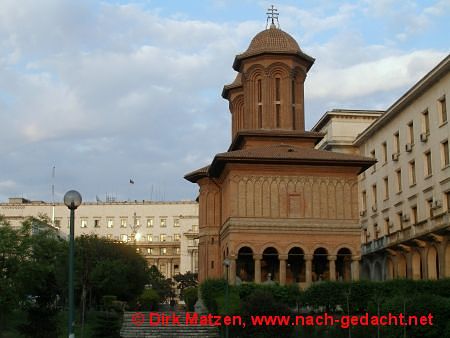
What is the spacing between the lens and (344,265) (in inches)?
1756

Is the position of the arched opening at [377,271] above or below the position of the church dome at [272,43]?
below

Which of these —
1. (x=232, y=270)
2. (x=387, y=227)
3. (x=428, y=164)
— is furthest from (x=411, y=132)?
(x=232, y=270)

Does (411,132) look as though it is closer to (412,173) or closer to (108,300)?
(412,173)

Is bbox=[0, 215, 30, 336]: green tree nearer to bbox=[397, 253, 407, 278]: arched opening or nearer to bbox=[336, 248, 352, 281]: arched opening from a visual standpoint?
bbox=[336, 248, 352, 281]: arched opening

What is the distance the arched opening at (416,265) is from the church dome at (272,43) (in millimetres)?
16094

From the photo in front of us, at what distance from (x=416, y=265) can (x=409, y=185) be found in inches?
217

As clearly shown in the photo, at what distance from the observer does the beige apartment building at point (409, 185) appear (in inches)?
1746

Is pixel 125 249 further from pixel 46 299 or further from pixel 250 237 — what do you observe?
pixel 46 299

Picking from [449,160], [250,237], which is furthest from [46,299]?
[449,160]

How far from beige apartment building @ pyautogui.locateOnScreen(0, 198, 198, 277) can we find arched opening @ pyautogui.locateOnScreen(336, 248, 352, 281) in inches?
2765

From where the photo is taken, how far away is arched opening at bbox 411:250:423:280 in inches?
1953

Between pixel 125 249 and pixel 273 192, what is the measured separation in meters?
18.9

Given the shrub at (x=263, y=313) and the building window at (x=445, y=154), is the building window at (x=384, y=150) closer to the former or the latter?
the building window at (x=445, y=154)

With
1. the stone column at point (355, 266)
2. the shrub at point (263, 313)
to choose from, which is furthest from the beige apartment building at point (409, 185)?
the shrub at point (263, 313)
